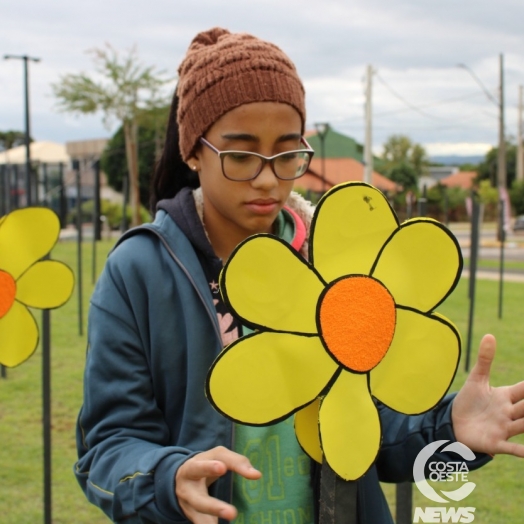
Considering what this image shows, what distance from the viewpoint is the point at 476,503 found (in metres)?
2.89

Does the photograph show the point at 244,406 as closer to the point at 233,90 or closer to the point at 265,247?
the point at 265,247

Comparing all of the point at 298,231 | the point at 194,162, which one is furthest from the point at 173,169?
the point at 298,231

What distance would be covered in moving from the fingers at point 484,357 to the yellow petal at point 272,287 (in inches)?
9.6

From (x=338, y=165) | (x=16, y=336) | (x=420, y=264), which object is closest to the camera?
(x=420, y=264)

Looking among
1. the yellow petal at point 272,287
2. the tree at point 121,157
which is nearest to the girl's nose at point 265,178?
the yellow petal at point 272,287

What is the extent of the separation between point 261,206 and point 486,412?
436 mm

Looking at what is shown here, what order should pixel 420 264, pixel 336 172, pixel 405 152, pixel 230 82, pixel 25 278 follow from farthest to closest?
pixel 405 152 < pixel 336 172 < pixel 25 278 < pixel 230 82 < pixel 420 264

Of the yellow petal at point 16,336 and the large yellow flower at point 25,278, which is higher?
the large yellow flower at point 25,278

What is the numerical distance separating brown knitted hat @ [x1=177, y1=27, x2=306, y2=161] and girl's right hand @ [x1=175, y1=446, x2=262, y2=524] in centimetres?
53

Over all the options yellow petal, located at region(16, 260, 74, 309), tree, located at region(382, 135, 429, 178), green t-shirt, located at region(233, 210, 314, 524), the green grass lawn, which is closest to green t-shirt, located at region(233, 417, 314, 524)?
green t-shirt, located at region(233, 210, 314, 524)

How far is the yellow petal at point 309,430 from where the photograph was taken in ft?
2.86

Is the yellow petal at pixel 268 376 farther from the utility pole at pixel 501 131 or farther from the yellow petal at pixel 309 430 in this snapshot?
the utility pole at pixel 501 131

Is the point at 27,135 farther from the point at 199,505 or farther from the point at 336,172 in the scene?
the point at 336,172

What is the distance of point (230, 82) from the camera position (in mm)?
1085
